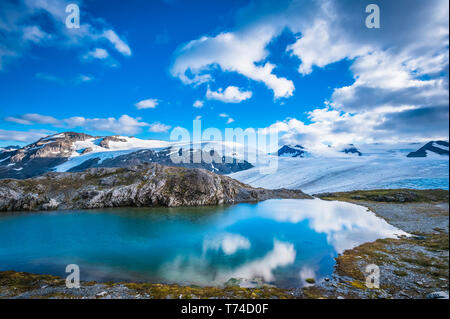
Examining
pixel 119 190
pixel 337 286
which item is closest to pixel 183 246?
pixel 337 286

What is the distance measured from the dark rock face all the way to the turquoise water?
11831mm

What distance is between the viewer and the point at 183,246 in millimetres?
25938

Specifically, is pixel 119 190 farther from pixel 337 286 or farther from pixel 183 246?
pixel 337 286

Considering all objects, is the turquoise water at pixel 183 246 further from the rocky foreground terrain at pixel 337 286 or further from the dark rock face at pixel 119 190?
the dark rock face at pixel 119 190

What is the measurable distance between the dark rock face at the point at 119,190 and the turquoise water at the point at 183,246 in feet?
38.8

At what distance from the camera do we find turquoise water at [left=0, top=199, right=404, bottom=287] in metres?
18.5

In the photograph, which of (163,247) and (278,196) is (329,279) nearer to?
(163,247)

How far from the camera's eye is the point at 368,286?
1525cm

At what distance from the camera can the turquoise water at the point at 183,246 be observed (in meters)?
18.5

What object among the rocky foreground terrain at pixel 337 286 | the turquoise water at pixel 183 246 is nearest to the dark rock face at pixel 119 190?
the turquoise water at pixel 183 246

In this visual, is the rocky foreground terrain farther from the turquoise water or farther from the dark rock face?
the dark rock face

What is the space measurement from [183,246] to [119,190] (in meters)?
42.2
